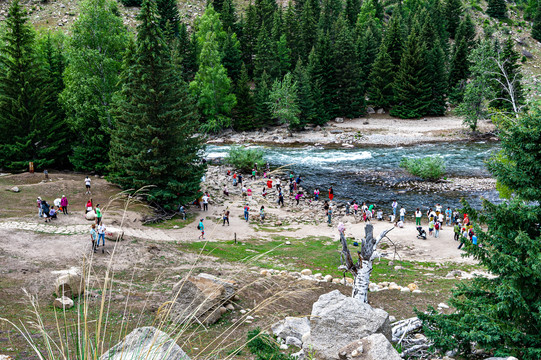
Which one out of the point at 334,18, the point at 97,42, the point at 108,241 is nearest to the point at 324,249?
the point at 108,241

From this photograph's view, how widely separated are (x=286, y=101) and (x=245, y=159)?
57.1 feet

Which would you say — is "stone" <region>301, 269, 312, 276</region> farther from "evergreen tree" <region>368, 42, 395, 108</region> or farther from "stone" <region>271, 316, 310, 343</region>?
Result: "evergreen tree" <region>368, 42, 395, 108</region>

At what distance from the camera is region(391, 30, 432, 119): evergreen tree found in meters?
58.7

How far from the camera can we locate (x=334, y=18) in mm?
78125

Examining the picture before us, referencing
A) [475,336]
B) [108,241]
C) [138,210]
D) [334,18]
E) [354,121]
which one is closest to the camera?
[475,336]

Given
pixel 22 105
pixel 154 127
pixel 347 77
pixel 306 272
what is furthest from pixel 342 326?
pixel 347 77

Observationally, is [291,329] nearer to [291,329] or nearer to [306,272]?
[291,329]

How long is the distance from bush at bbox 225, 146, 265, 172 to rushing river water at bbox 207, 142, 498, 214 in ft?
8.17

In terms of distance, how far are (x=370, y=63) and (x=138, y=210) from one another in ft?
171

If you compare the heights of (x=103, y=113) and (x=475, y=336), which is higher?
(x=103, y=113)

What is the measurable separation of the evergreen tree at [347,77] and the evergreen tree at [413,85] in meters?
5.60

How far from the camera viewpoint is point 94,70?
29.5 m

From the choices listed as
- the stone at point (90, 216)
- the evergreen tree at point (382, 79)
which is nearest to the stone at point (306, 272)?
the stone at point (90, 216)

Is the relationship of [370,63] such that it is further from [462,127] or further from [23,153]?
[23,153]
